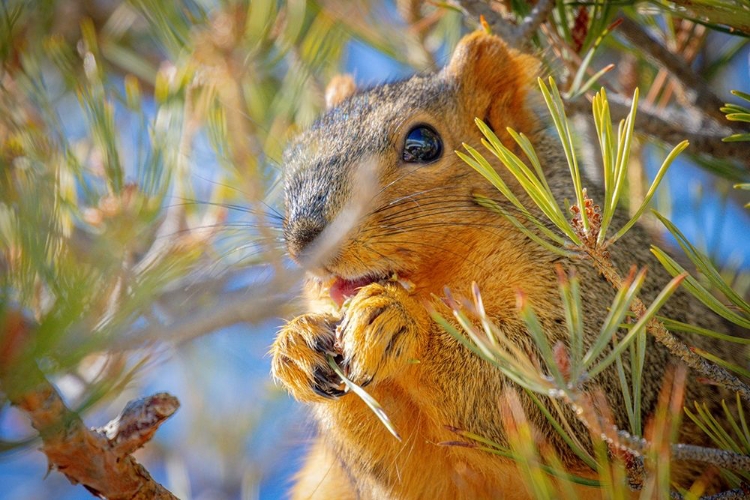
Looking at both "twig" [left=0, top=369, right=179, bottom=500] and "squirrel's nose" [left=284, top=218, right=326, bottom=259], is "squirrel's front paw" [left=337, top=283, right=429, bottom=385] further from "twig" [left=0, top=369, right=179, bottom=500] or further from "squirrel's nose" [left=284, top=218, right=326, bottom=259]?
"twig" [left=0, top=369, right=179, bottom=500]

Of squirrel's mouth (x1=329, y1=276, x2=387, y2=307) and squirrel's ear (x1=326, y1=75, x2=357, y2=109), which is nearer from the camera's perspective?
squirrel's mouth (x1=329, y1=276, x2=387, y2=307)

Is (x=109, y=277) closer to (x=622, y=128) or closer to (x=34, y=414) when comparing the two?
(x=34, y=414)

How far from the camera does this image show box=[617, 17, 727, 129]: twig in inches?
72.5

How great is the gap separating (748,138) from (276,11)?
1345 mm

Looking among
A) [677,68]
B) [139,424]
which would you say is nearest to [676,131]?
[677,68]

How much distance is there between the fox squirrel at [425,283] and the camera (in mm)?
1503

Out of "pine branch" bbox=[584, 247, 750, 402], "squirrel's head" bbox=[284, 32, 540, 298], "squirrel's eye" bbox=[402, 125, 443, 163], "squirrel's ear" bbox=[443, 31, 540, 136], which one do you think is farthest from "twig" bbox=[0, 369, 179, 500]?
"squirrel's ear" bbox=[443, 31, 540, 136]

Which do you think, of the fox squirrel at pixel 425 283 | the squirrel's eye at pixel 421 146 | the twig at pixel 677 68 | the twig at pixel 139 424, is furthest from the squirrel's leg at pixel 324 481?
the twig at pixel 677 68

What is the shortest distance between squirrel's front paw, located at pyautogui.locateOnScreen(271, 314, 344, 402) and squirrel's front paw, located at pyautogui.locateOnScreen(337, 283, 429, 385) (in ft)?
0.12

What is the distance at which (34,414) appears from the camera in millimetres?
1001

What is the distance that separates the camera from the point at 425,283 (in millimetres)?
1657

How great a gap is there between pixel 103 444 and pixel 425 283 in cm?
75

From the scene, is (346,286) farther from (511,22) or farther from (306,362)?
(511,22)

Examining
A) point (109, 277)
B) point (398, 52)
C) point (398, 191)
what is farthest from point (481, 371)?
point (398, 52)
